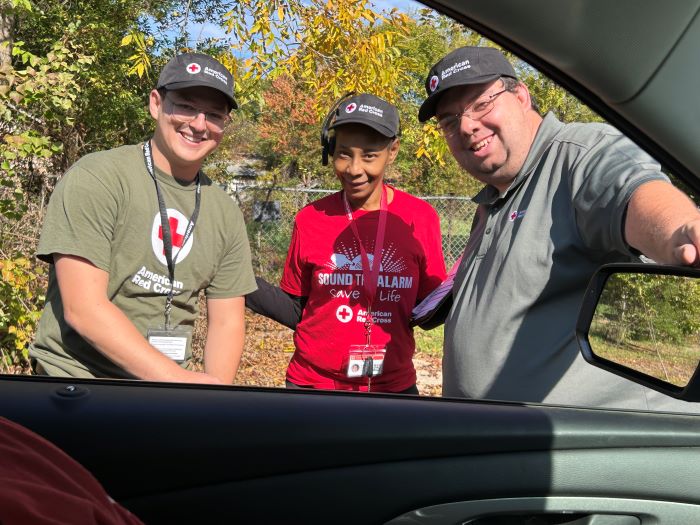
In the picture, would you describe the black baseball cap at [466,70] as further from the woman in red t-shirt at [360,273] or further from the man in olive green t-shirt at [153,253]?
the man in olive green t-shirt at [153,253]

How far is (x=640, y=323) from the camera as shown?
5.02 feet

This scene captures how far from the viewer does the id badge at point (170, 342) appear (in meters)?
2.68

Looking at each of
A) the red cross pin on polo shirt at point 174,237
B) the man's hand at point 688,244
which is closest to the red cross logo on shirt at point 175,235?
the red cross pin on polo shirt at point 174,237

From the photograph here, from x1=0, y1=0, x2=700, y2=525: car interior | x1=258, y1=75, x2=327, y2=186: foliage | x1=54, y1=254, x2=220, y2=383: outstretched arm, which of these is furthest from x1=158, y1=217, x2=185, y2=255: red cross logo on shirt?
x1=258, y1=75, x2=327, y2=186: foliage

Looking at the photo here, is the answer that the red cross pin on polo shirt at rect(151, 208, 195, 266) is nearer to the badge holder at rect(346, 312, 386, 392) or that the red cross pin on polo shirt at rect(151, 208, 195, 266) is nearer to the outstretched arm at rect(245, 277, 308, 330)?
the outstretched arm at rect(245, 277, 308, 330)

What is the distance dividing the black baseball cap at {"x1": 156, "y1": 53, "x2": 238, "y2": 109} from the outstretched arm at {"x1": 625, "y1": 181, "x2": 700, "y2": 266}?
1742 mm

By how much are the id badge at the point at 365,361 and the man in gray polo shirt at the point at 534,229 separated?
803 millimetres

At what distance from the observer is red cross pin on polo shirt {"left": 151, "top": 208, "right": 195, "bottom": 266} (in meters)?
2.71

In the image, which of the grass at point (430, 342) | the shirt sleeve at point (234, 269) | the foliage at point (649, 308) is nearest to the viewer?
the foliage at point (649, 308)

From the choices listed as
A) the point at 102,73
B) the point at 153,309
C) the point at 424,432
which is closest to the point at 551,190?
the point at 424,432

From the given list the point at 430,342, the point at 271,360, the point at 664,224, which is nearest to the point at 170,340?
the point at 664,224

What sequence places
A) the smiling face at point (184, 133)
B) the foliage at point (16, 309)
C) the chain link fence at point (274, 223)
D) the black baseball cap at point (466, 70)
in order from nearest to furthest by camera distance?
the black baseball cap at point (466, 70)
the smiling face at point (184, 133)
the foliage at point (16, 309)
the chain link fence at point (274, 223)

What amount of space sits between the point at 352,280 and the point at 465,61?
1180 millimetres

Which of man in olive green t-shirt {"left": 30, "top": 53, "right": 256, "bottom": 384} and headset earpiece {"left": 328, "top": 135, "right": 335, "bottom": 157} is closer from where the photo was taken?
man in olive green t-shirt {"left": 30, "top": 53, "right": 256, "bottom": 384}
